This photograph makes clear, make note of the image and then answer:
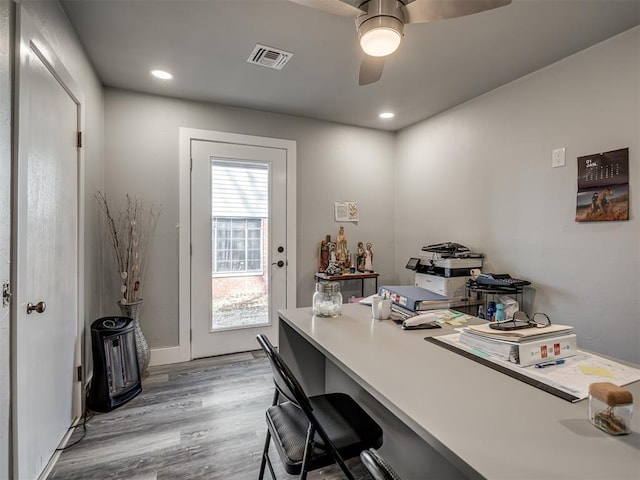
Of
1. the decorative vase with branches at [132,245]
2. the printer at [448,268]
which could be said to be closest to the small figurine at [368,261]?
the printer at [448,268]

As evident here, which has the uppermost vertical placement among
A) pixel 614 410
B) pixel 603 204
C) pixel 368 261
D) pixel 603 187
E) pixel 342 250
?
pixel 603 187

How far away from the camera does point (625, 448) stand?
675mm

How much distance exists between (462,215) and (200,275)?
103 inches

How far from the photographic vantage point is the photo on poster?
210cm

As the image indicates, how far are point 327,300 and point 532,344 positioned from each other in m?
0.95

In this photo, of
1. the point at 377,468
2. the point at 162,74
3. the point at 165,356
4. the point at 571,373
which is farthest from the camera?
the point at 165,356

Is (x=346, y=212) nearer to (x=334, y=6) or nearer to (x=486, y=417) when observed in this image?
(x=334, y=6)

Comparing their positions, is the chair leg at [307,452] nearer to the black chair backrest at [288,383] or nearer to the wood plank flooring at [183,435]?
the black chair backrest at [288,383]

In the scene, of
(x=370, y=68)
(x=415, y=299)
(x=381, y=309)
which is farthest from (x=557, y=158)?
(x=381, y=309)

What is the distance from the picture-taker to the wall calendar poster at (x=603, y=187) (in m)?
2.10

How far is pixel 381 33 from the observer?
152cm

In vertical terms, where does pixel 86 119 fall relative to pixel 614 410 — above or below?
above

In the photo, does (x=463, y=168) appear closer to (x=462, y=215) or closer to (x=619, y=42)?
(x=462, y=215)

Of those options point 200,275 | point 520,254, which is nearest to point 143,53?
point 200,275
